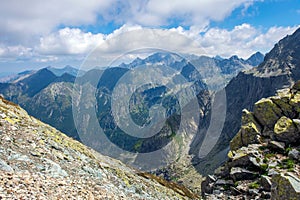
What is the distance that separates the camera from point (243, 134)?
44281 mm

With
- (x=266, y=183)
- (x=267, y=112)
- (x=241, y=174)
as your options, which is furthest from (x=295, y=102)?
(x=266, y=183)

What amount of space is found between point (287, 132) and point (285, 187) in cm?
1545

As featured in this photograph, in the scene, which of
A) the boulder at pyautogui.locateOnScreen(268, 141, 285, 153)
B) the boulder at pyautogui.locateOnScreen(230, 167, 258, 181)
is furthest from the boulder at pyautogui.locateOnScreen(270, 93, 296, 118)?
the boulder at pyautogui.locateOnScreen(230, 167, 258, 181)

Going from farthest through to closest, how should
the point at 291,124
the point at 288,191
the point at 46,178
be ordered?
the point at 291,124 → the point at 288,191 → the point at 46,178

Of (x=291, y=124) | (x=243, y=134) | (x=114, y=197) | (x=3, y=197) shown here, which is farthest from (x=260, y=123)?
(x=3, y=197)

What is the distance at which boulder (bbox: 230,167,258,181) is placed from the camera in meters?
30.1

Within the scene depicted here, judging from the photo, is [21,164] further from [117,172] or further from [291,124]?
[291,124]

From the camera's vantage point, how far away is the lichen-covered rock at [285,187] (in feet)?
68.0

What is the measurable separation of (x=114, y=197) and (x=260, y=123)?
1389 inches

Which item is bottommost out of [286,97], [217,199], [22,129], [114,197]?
[217,199]

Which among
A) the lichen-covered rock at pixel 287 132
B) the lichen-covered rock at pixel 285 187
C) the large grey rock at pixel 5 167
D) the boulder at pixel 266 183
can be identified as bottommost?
the boulder at pixel 266 183

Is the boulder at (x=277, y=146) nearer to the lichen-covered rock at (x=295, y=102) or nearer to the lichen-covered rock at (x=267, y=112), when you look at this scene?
the lichen-covered rock at (x=267, y=112)

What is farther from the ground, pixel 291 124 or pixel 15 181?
pixel 291 124

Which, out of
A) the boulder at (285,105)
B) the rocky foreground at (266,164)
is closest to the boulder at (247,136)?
the rocky foreground at (266,164)
